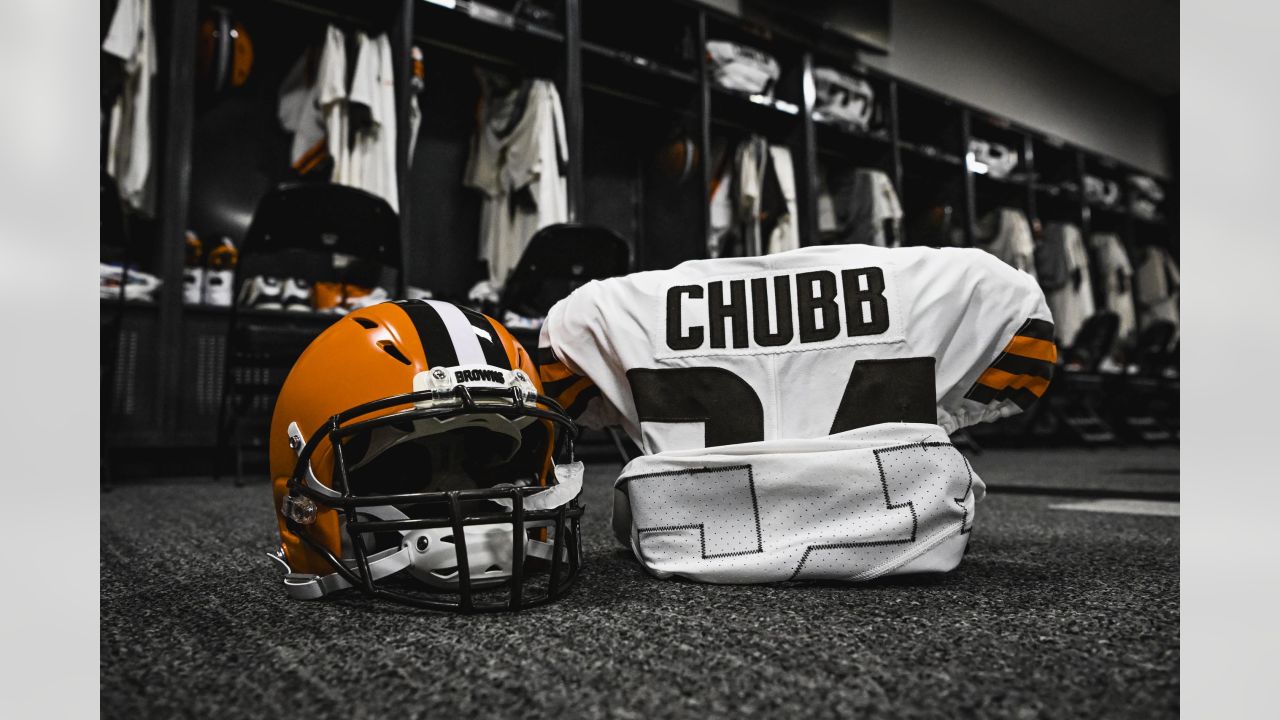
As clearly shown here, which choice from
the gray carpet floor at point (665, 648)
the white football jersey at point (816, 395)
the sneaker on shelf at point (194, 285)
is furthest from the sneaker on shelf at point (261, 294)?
the white football jersey at point (816, 395)

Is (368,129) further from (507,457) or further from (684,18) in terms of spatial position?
(507,457)

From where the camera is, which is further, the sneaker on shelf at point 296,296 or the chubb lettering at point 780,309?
the sneaker on shelf at point 296,296

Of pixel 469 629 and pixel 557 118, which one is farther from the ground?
pixel 557 118

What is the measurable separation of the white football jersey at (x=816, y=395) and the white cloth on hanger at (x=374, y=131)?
213 cm

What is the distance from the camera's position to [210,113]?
9.62 feet

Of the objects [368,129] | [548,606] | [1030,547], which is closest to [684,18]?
[368,129]

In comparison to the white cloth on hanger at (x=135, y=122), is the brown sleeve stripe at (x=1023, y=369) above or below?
below

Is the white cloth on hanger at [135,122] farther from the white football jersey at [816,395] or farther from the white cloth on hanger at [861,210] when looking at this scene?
the white cloth on hanger at [861,210]

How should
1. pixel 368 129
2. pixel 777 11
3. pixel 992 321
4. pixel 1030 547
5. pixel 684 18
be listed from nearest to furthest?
pixel 992 321
pixel 1030 547
pixel 368 129
pixel 684 18
pixel 777 11

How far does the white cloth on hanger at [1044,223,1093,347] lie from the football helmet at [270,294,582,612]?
522 centimetres

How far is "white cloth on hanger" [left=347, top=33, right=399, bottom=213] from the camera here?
2750 mm

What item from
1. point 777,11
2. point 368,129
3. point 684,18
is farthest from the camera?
point 777,11

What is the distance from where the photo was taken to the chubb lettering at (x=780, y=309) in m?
0.84
